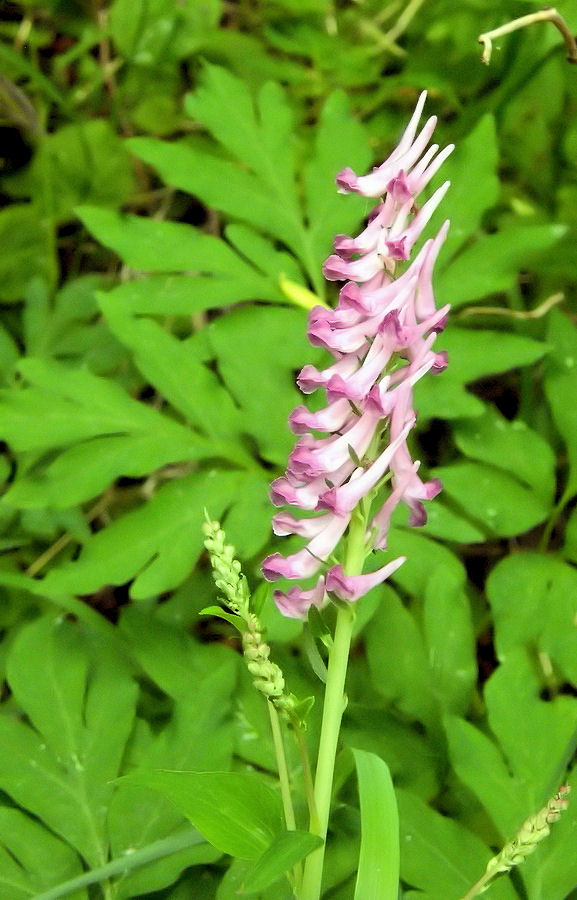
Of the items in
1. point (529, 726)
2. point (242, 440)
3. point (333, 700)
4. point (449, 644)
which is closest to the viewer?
point (333, 700)

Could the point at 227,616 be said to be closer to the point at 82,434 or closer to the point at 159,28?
the point at 82,434

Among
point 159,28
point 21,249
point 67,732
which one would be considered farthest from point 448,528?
point 159,28

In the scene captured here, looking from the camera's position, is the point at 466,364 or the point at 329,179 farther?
the point at 329,179

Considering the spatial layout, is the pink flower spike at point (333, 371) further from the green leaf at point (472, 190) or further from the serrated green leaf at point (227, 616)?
the green leaf at point (472, 190)

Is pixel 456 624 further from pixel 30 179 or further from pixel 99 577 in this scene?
pixel 30 179

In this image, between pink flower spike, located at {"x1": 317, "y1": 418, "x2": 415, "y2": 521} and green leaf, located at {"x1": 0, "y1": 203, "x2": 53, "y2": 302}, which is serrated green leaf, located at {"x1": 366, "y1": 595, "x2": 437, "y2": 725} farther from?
green leaf, located at {"x1": 0, "y1": 203, "x2": 53, "y2": 302}

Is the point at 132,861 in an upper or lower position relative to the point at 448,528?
lower

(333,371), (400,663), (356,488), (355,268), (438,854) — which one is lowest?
(438,854)
